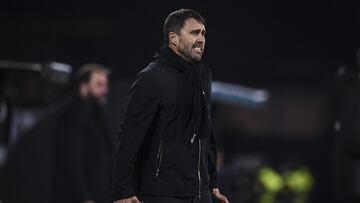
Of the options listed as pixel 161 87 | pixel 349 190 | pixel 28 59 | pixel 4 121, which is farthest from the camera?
pixel 28 59

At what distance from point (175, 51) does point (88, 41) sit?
7691 mm

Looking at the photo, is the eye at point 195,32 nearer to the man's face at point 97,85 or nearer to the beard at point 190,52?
the beard at point 190,52

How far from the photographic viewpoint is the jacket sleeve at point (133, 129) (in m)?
5.07

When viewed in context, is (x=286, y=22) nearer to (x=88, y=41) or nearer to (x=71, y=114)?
(x=88, y=41)

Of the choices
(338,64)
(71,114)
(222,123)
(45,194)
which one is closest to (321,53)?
(338,64)

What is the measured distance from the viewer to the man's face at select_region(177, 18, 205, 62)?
5.17 metres

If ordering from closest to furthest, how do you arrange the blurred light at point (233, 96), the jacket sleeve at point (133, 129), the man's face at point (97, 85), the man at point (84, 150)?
the jacket sleeve at point (133, 129) → the man at point (84, 150) → the man's face at point (97, 85) → the blurred light at point (233, 96)

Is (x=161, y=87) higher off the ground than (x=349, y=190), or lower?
higher

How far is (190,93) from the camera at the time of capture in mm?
5203

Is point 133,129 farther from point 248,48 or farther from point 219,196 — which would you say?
point 248,48

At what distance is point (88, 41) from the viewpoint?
12.8 meters

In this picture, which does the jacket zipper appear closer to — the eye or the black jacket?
the black jacket

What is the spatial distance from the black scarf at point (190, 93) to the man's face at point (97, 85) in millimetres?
2847

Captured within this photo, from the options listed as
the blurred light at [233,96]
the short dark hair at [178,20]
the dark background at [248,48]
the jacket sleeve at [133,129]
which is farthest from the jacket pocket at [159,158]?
the dark background at [248,48]
